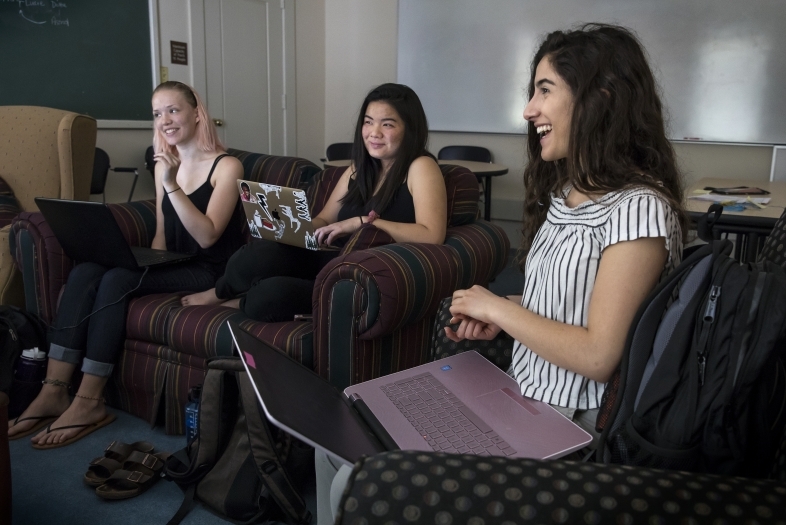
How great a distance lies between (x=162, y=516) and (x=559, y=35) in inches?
56.1

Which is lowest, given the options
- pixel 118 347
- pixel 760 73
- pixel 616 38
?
pixel 118 347

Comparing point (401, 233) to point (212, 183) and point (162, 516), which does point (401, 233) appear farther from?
point (162, 516)

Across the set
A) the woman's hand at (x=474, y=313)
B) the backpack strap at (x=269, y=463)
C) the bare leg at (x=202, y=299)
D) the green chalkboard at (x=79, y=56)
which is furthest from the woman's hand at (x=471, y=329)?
the green chalkboard at (x=79, y=56)

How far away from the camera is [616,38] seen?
944mm

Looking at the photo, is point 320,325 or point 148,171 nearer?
point 320,325

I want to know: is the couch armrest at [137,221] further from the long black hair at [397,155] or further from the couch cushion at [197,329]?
the long black hair at [397,155]

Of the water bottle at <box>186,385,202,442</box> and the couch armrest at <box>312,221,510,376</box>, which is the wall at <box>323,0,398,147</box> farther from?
the water bottle at <box>186,385,202,442</box>

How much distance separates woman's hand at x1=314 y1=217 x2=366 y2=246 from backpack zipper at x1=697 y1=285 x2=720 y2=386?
1348mm

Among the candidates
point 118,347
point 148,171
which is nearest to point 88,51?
point 148,171

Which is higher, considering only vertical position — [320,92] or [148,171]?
[320,92]

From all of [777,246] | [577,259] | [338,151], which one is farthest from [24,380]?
[338,151]

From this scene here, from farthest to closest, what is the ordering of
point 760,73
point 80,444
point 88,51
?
point 760,73 → point 88,51 → point 80,444

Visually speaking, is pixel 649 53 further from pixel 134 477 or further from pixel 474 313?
pixel 134 477

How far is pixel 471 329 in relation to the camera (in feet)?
3.59
